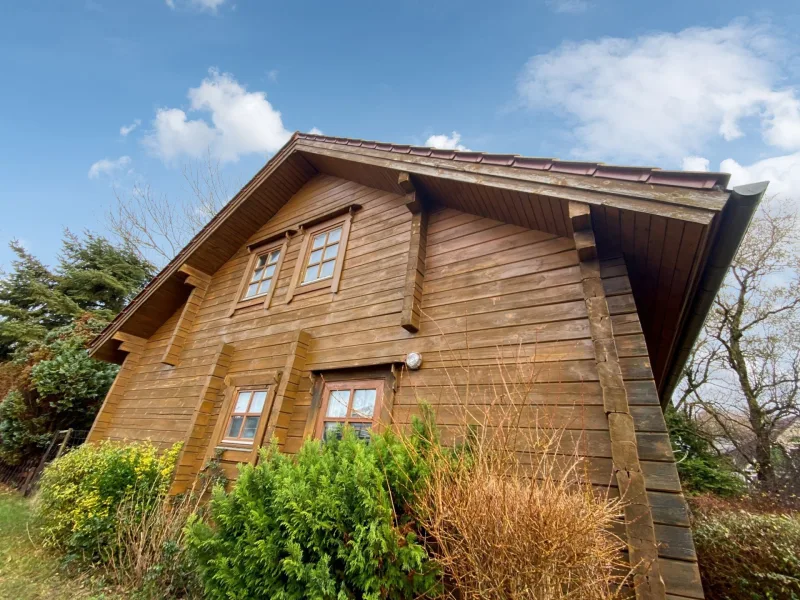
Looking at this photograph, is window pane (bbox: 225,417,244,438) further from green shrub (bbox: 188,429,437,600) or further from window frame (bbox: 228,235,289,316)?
green shrub (bbox: 188,429,437,600)

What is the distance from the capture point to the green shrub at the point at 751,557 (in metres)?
3.86

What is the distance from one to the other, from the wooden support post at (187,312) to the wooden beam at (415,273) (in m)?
5.70

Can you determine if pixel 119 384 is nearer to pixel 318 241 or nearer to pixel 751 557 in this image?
pixel 318 241

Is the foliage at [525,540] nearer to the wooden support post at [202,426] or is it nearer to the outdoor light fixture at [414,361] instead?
the outdoor light fixture at [414,361]

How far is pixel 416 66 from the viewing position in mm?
11758

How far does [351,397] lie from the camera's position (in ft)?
15.0

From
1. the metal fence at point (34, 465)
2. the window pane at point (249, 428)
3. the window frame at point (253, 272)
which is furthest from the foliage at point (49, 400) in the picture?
the window pane at point (249, 428)

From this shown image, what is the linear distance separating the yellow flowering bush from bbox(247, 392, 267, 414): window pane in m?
1.51

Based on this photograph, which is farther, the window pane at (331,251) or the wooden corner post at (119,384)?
the wooden corner post at (119,384)

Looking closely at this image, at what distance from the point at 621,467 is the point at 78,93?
86.8 ft

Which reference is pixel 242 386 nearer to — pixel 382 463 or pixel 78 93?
pixel 382 463

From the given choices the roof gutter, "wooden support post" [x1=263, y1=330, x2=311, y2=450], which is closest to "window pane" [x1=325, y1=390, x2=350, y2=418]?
"wooden support post" [x1=263, y1=330, x2=311, y2=450]

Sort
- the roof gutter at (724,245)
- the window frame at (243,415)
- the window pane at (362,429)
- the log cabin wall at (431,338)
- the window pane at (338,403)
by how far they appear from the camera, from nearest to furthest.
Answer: the roof gutter at (724,245)
the log cabin wall at (431,338)
the window pane at (362,429)
the window pane at (338,403)
the window frame at (243,415)

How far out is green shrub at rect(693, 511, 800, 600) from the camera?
3861 millimetres
